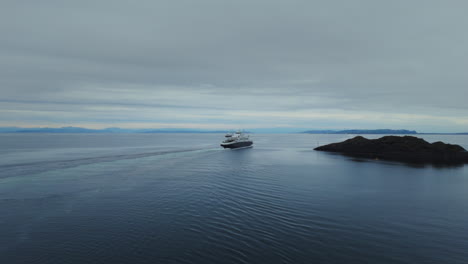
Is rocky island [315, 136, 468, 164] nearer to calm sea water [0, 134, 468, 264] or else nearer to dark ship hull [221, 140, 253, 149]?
dark ship hull [221, 140, 253, 149]

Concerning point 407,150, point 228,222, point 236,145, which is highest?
point 407,150

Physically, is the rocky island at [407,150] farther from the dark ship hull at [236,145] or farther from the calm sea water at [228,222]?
the calm sea water at [228,222]

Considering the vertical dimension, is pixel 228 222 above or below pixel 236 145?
below

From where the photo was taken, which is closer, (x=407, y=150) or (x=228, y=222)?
(x=228, y=222)

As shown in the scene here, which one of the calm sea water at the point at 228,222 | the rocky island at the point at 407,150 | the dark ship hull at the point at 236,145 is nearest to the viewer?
the calm sea water at the point at 228,222

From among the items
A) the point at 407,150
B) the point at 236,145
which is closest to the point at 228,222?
the point at 407,150

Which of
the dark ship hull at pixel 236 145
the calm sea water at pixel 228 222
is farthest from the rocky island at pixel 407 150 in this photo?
the calm sea water at pixel 228 222

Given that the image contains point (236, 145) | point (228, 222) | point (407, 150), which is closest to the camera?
point (228, 222)

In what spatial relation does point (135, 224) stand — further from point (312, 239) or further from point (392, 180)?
point (392, 180)

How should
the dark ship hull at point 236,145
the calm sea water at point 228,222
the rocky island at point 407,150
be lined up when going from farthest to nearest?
the dark ship hull at point 236,145, the rocky island at point 407,150, the calm sea water at point 228,222

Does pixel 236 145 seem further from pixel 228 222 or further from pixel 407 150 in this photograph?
pixel 228 222
